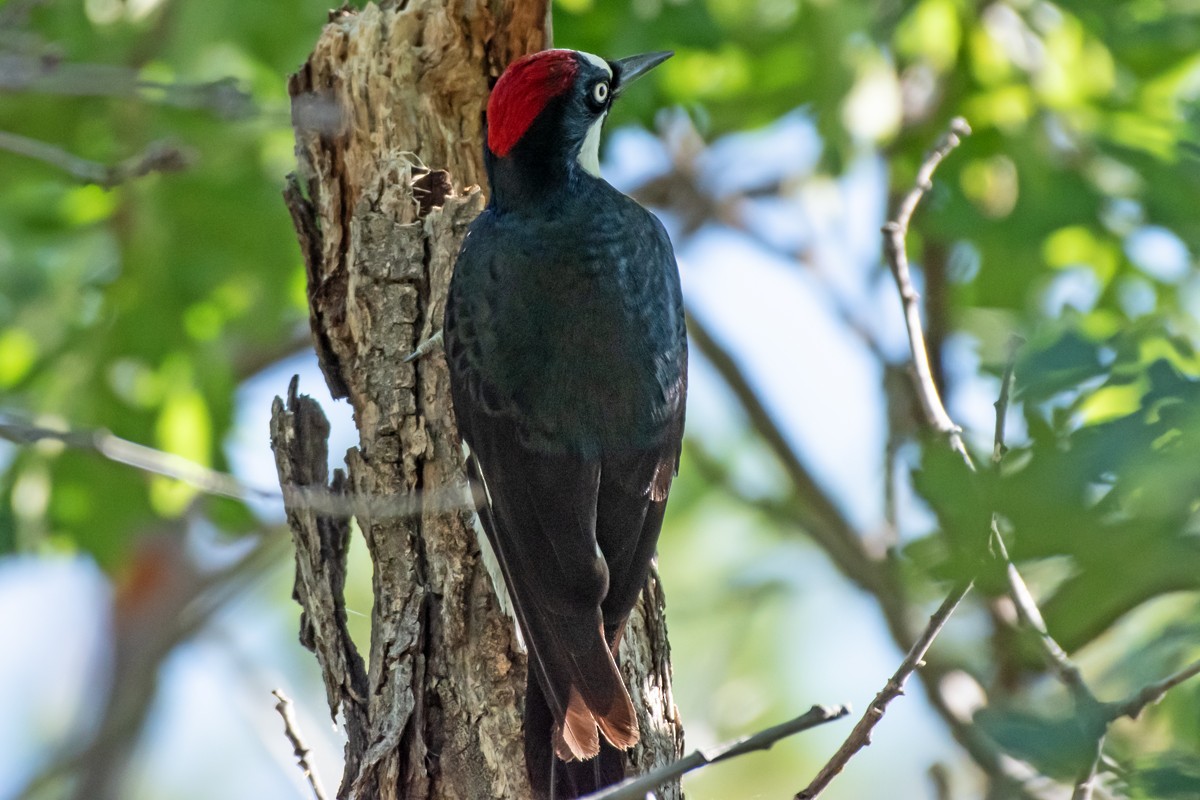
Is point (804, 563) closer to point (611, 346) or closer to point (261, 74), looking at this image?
point (261, 74)

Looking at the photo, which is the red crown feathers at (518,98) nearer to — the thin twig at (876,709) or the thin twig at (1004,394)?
the thin twig at (1004,394)

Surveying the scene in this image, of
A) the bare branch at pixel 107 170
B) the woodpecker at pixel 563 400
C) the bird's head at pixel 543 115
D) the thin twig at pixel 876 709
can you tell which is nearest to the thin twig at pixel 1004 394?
the thin twig at pixel 876 709

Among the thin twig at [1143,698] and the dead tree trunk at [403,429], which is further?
the dead tree trunk at [403,429]

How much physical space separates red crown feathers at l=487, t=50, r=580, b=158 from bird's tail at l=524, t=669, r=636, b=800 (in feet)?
4.97

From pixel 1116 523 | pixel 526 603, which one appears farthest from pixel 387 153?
pixel 1116 523

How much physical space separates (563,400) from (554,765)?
89 cm

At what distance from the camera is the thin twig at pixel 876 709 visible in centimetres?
217

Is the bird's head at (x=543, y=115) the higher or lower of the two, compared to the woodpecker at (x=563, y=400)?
higher

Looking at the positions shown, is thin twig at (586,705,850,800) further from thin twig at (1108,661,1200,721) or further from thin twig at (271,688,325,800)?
thin twig at (271,688,325,800)

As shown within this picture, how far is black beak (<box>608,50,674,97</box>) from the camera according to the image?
4.02 metres

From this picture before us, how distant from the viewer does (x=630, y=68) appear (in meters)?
4.08

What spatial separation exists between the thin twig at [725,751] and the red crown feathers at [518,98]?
83.4 inches

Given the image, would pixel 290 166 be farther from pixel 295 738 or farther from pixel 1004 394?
pixel 1004 394

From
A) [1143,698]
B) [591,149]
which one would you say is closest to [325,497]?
[591,149]
